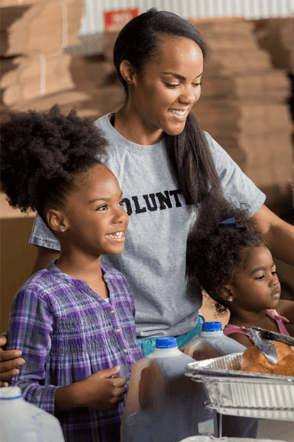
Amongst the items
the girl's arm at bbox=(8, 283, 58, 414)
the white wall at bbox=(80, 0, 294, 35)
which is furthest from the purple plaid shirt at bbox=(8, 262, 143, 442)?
the white wall at bbox=(80, 0, 294, 35)

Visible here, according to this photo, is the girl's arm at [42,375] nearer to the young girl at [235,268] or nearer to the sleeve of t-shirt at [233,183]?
the young girl at [235,268]

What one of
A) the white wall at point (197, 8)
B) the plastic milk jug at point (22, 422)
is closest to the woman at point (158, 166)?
the plastic milk jug at point (22, 422)

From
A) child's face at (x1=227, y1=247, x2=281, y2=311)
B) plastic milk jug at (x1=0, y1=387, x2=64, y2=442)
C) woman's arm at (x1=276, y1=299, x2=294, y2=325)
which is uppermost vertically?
plastic milk jug at (x1=0, y1=387, x2=64, y2=442)

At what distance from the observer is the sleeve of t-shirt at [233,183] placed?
1386 millimetres

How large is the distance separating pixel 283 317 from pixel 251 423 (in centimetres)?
57

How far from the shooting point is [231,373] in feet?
2.03

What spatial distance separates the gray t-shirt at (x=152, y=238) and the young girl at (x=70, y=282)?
148 millimetres

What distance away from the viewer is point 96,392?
0.76m

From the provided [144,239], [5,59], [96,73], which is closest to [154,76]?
[144,239]

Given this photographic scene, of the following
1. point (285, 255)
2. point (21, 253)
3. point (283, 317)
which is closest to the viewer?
point (283, 317)

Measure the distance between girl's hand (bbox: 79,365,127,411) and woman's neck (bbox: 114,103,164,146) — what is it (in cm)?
68

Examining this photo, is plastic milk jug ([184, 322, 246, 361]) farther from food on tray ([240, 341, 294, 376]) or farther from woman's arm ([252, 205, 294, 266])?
woman's arm ([252, 205, 294, 266])

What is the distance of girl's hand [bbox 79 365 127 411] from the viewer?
0.75 meters

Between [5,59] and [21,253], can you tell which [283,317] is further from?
[5,59]
